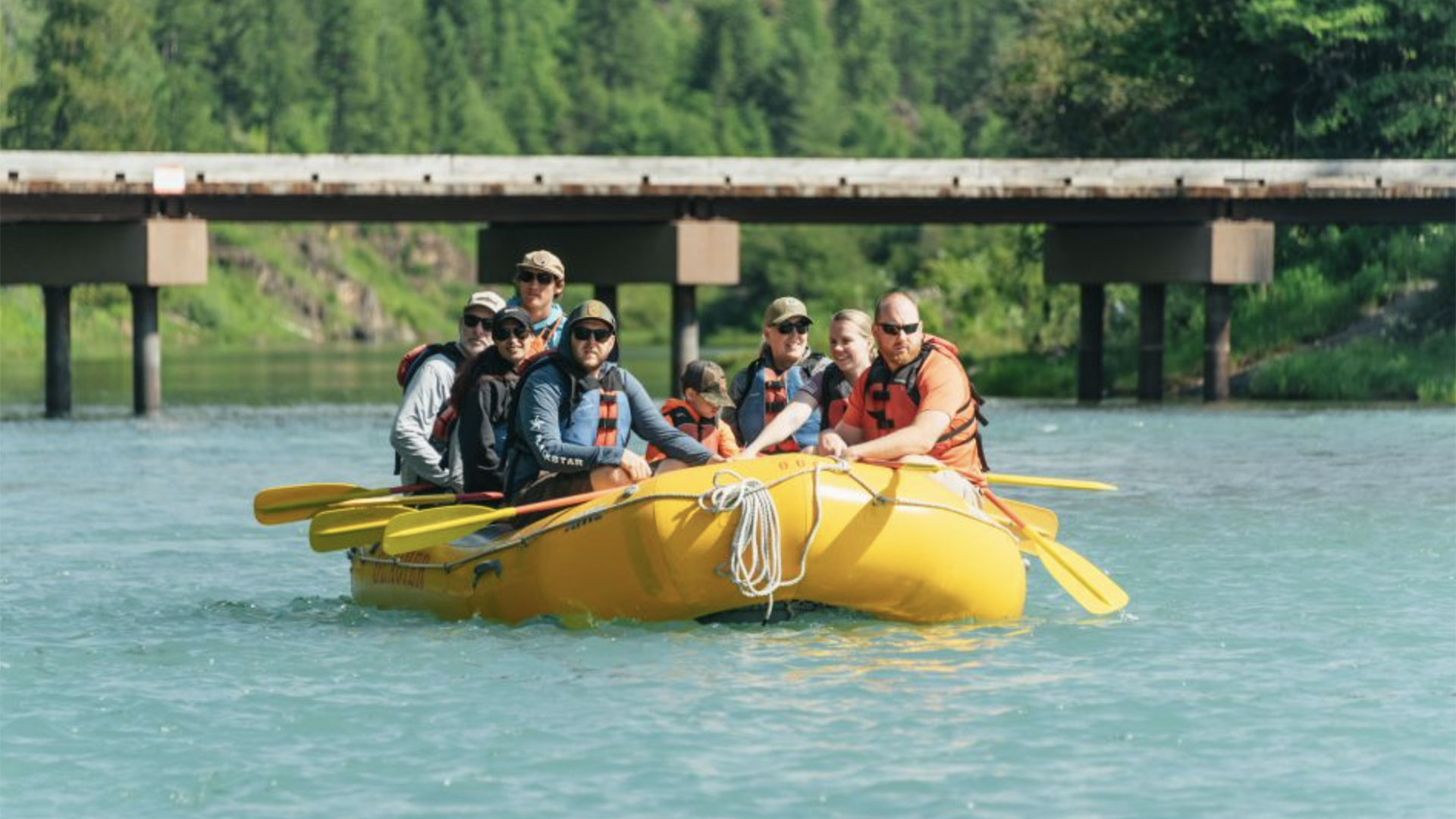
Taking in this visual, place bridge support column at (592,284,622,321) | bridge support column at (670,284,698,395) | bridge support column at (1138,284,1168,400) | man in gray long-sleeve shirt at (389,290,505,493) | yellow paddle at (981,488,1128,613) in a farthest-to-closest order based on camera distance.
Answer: bridge support column at (1138,284,1168,400) < bridge support column at (592,284,622,321) < bridge support column at (670,284,698,395) < man in gray long-sleeve shirt at (389,290,505,493) < yellow paddle at (981,488,1128,613)

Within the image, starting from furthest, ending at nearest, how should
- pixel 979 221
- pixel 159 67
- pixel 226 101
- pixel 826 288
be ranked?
1. pixel 226 101
2. pixel 159 67
3. pixel 826 288
4. pixel 979 221

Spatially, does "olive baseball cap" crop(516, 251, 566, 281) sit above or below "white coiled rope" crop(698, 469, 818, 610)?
above

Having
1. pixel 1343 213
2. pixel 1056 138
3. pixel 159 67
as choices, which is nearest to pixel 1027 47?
pixel 1056 138

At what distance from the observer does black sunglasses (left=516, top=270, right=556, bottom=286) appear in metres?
16.2

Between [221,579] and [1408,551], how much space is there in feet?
32.0

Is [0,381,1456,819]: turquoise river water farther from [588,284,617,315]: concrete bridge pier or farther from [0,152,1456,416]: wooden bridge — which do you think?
[588,284,617,315]: concrete bridge pier

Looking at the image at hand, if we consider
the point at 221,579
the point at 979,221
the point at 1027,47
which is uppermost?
the point at 1027,47

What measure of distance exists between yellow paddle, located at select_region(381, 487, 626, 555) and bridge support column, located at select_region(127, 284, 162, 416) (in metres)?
28.6

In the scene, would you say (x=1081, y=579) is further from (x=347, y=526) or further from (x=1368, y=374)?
Result: (x=1368, y=374)

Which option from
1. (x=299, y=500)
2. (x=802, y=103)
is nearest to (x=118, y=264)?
(x=299, y=500)

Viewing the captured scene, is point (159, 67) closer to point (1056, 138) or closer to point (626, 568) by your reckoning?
point (1056, 138)

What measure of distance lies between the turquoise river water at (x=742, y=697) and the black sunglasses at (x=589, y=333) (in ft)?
6.09

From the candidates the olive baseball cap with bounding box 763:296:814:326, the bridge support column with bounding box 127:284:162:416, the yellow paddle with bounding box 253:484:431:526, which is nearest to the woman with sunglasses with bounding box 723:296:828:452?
the olive baseball cap with bounding box 763:296:814:326

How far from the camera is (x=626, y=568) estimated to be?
1505cm
